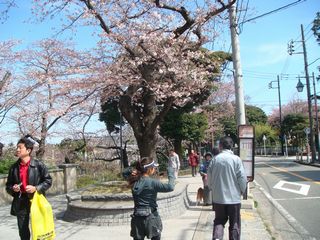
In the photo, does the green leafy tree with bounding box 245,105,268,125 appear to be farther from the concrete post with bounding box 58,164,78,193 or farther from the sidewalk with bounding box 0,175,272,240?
the sidewalk with bounding box 0,175,272,240

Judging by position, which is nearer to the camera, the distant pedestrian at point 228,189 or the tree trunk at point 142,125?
the distant pedestrian at point 228,189

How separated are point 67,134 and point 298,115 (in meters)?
33.1

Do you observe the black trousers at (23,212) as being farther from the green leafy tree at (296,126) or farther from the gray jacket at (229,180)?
the green leafy tree at (296,126)

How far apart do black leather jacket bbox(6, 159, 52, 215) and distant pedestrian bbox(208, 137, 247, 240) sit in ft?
7.83

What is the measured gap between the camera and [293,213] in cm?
1018

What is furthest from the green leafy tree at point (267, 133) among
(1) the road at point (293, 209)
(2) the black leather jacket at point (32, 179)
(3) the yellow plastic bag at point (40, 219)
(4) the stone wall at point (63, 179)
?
(3) the yellow plastic bag at point (40, 219)

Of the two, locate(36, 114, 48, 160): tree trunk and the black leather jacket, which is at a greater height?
locate(36, 114, 48, 160): tree trunk

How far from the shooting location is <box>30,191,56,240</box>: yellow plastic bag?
15.9 ft

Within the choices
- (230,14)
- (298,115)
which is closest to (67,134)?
(230,14)

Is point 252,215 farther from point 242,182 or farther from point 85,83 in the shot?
point 85,83

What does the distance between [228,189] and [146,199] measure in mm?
1325

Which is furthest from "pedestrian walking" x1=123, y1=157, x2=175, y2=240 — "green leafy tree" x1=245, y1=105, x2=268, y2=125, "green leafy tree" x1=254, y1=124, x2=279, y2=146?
"green leafy tree" x1=245, y1=105, x2=268, y2=125

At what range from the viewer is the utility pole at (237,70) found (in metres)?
12.0

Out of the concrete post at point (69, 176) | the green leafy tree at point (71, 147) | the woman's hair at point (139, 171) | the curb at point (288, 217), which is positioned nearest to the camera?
the woman's hair at point (139, 171)
